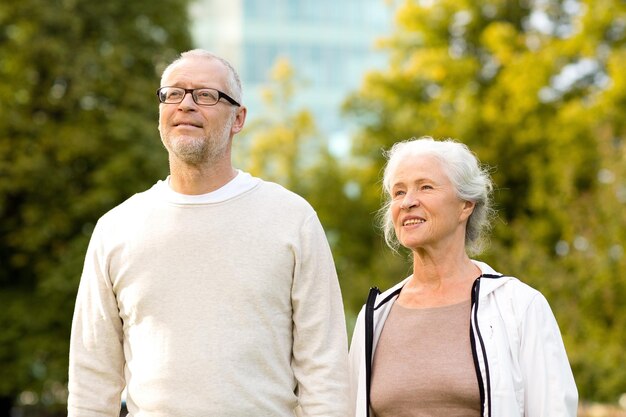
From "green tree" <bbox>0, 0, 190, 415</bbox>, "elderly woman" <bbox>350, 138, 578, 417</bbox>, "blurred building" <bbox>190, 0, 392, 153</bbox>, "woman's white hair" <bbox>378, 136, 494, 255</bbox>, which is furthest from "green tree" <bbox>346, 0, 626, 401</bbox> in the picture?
"blurred building" <bbox>190, 0, 392, 153</bbox>

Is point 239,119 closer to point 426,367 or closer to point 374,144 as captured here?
point 426,367

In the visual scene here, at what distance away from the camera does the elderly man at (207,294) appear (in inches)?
167

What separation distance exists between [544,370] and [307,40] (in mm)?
55603

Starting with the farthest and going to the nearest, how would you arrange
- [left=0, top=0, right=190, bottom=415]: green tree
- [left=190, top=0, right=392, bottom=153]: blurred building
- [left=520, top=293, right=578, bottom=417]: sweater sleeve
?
[left=190, top=0, right=392, bottom=153]: blurred building < [left=0, top=0, right=190, bottom=415]: green tree < [left=520, top=293, right=578, bottom=417]: sweater sleeve

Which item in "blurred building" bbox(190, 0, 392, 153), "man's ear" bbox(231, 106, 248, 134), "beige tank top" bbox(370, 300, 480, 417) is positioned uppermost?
"blurred building" bbox(190, 0, 392, 153)

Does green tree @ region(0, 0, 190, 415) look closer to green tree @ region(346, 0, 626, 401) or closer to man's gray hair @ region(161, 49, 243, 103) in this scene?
green tree @ region(346, 0, 626, 401)

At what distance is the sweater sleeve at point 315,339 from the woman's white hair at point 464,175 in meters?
0.49

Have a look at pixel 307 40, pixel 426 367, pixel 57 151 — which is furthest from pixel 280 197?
pixel 307 40

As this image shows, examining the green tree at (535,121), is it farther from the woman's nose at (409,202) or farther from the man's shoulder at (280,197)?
the man's shoulder at (280,197)

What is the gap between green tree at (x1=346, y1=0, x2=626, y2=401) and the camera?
1842 cm

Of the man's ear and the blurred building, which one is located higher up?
the blurred building

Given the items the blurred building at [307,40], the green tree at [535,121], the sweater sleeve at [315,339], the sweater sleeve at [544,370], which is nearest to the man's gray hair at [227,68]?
the sweater sleeve at [315,339]

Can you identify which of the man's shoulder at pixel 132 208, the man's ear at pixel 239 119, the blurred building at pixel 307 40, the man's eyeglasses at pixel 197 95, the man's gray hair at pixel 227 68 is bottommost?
the man's shoulder at pixel 132 208

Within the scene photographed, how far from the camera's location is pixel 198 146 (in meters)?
4.34
